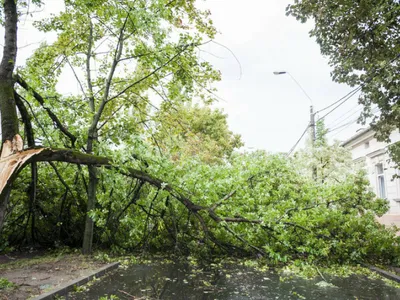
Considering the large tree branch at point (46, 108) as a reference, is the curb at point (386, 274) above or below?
below

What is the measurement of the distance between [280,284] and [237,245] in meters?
2.48

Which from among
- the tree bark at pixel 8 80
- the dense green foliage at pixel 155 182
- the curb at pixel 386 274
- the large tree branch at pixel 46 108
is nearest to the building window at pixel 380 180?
the dense green foliage at pixel 155 182

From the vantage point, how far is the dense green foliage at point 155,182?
752 centimetres

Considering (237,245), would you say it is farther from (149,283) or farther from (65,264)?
(65,264)

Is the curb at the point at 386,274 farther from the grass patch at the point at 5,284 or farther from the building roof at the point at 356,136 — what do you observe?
the building roof at the point at 356,136

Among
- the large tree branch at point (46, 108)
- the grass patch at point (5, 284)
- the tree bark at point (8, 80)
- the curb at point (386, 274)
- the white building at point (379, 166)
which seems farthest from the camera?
the white building at point (379, 166)

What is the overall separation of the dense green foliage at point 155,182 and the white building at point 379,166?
7841 millimetres

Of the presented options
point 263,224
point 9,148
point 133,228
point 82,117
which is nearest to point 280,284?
point 263,224

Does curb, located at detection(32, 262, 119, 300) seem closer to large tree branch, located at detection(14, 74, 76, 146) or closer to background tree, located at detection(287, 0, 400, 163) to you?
large tree branch, located at detection(14, 74, 76, 146)

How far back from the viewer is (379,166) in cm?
1919

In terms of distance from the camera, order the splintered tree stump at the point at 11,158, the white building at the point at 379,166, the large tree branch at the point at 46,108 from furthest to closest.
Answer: the white building at the point at 379,166 < the large tree branch at the point at 46,108 < the splintered tree stump at the point at 11,158

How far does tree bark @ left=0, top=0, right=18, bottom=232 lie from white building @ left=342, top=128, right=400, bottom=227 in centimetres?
1512

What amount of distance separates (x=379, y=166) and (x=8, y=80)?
19.0 meters

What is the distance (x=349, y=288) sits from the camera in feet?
20.2
